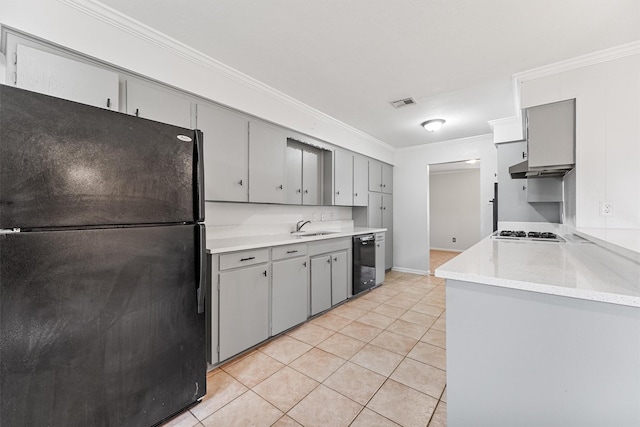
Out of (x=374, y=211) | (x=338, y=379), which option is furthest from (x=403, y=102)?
(x=338, y=379)

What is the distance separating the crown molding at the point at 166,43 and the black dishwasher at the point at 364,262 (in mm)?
1954

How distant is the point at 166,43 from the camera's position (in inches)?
76.5

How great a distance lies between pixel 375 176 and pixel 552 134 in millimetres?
2635

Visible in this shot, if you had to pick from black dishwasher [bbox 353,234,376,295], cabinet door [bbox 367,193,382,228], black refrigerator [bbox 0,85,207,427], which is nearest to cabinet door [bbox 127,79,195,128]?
black refrigerator [bbox 0,85,207,427]

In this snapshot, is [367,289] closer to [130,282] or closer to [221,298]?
[221,298]

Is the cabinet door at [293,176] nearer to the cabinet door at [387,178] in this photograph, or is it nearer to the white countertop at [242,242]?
the white countertop at [242,242]

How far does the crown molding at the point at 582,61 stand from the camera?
6.67ft

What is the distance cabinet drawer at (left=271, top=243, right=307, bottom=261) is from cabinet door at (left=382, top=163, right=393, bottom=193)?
109 inches

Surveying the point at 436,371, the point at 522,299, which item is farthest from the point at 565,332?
the point at 436,371

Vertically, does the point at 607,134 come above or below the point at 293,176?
above

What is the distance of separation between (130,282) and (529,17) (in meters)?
2.91

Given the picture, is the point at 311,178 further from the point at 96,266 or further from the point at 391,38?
the point at 96,266

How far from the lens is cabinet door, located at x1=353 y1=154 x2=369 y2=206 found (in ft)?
13.8

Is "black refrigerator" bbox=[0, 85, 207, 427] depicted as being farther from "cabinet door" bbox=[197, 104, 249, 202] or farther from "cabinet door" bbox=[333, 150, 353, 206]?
"cabinet door" bbox=[333, 150, 353, 206]
